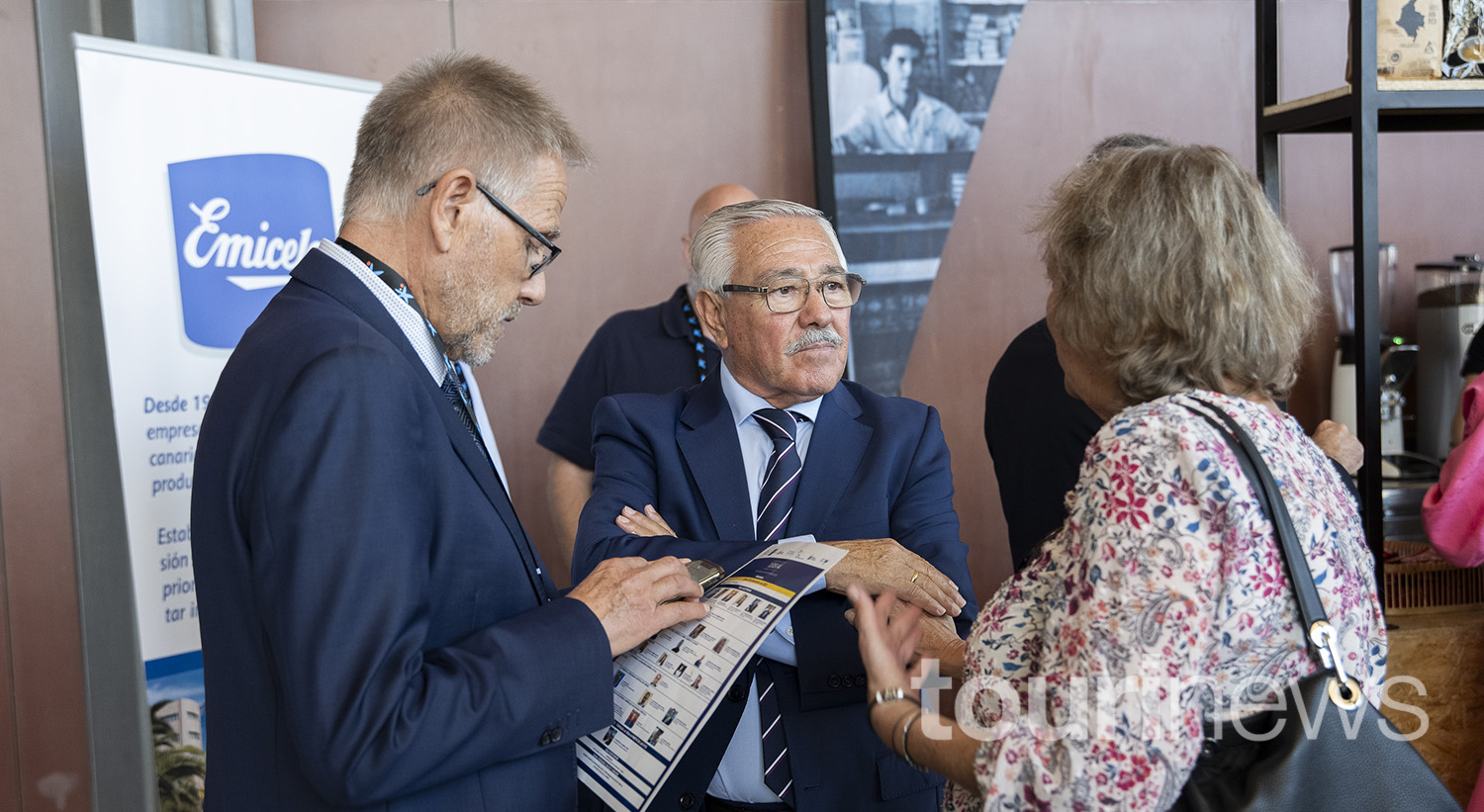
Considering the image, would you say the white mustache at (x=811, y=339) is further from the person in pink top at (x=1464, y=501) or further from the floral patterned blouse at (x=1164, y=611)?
the person in pink top at (x=1464, y=501)

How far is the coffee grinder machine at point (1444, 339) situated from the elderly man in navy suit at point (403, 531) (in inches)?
135

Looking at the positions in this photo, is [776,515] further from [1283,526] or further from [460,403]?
[1283,526]

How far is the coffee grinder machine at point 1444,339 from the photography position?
3.56 meters

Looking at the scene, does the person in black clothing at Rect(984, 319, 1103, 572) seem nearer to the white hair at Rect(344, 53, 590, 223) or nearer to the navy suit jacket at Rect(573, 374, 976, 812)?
the navy suit jacket at Rect(573, 374, 976, 812)

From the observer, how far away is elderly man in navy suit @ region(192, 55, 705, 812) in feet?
3.57

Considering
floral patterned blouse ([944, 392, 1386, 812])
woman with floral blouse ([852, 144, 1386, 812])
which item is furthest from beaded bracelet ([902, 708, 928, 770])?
floral patterned blouse ([944, 392, 1386, 812])

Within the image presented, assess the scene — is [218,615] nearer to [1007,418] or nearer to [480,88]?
[480,88]

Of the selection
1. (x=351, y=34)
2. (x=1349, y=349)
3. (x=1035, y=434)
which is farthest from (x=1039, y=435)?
(x=351, y=34)

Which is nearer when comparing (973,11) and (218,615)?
(218,615)

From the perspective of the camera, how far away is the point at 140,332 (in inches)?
102

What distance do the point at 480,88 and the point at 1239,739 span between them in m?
1.19

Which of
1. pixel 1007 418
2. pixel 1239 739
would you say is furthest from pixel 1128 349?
pixel 1007 418

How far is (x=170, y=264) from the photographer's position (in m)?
2.62

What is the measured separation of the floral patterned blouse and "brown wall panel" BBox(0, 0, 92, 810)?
3.01m
